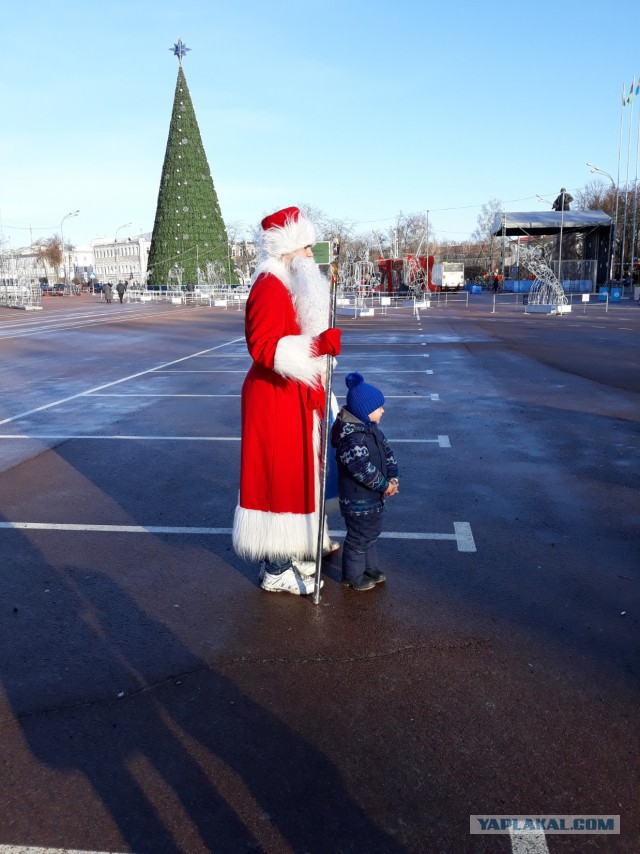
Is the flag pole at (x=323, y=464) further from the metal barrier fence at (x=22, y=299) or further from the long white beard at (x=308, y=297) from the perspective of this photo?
the metal barrier fence at (x=22, y=299)

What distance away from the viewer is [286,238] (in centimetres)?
377

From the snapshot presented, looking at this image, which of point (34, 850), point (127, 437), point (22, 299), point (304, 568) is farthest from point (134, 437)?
point (22, 299)

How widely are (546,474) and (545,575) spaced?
2295 mm

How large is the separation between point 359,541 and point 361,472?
1.50ft

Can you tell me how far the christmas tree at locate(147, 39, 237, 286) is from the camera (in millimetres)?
53625

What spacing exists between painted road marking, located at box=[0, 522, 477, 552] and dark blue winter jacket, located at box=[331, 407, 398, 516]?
3.47ft

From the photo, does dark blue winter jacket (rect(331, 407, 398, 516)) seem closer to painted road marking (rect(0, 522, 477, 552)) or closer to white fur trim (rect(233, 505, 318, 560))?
white fur trim (rect(233, 505, 318, 560))

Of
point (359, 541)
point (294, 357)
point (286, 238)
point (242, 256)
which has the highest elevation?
point (242, 256)

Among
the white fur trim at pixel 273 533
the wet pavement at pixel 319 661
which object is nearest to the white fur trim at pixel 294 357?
the white fur trim at pixel 273 533

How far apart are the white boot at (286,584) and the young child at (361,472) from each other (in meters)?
0.27

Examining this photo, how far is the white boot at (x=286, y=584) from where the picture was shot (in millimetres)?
4109

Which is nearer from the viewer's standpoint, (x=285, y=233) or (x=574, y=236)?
(x=285, y=233)

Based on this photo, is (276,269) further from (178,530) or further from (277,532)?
(178,530)

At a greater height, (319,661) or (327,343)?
(327,343)
